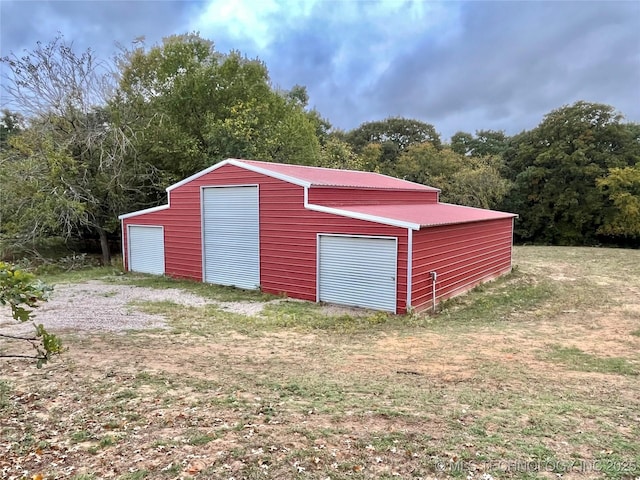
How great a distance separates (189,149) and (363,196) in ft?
31.5

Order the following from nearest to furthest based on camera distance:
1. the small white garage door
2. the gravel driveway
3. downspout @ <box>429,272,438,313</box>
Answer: the gravel driveway → downspout @ <box>429,272,438,313</box> → the small white garage door

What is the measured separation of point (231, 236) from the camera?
12.6 meters

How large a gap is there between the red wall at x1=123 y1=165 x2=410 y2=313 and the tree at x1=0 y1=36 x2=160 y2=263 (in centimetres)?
462

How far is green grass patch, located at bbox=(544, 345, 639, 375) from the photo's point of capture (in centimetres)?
562

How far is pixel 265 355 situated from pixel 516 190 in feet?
93.2

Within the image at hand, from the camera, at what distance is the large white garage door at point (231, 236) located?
477 inches

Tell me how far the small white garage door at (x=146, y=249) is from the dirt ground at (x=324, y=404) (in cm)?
681

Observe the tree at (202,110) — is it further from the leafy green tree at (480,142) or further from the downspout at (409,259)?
the leafy green tree at (480,142)

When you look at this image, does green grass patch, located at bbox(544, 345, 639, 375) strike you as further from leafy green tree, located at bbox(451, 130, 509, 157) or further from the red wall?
leafy green tree, located at bbox(451, 130, 509, 157)

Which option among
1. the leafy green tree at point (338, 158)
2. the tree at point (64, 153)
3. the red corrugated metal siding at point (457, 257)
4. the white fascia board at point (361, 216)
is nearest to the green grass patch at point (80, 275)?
the tree at point (64, 153)

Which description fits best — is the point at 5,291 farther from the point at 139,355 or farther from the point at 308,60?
the point at 308,60

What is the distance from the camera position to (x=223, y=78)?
2103cm

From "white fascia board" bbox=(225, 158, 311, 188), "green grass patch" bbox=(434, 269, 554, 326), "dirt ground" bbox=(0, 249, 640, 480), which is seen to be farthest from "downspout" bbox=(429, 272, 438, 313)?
"white fascia board" bbox=(225, 158, 311, 188)

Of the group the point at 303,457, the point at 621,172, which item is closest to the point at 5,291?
the point at 303,457
